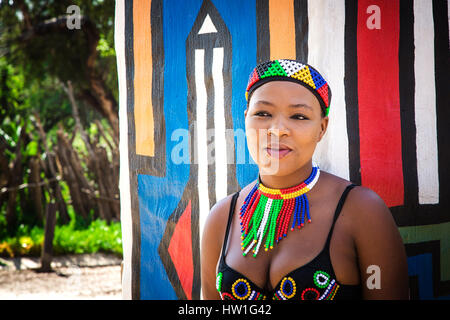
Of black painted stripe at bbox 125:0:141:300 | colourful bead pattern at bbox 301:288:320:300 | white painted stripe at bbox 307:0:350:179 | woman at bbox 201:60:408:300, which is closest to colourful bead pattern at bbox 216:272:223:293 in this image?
woman at bbox 201:60:408:300

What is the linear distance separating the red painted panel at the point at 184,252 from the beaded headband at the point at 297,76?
1.23 meters

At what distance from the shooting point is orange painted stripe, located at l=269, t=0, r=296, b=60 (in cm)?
242

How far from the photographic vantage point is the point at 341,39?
7.54ft

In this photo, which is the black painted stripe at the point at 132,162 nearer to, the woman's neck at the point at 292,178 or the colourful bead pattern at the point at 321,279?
the woman's neck at the point at 292,178

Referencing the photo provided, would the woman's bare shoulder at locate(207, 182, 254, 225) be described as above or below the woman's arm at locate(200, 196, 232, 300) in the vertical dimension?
above

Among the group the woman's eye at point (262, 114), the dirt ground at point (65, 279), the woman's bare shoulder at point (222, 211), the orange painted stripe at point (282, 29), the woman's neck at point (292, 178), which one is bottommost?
the dirt ground at point (65, 279)

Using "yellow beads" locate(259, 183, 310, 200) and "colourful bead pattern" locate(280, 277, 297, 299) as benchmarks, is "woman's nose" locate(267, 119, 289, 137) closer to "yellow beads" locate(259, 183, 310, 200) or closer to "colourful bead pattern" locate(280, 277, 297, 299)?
"yellow beads" locate(259, 183, 310, 200)

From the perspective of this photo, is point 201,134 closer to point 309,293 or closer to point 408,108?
point 408,108

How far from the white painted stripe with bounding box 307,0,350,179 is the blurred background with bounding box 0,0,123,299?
5.24 meters

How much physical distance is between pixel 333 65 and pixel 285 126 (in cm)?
73

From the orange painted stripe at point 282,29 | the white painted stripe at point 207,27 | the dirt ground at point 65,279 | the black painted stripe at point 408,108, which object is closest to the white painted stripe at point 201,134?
the white painted stripe at point 207,27

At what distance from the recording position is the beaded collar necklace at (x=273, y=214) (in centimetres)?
182

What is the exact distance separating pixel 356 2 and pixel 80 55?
773 centimetres

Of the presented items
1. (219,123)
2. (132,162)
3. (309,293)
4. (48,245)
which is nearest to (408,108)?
(219,123)
